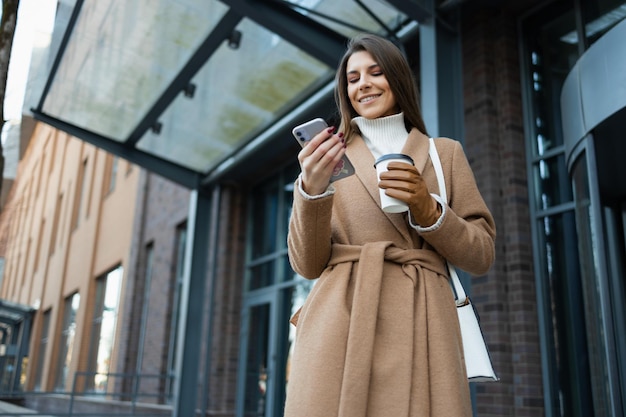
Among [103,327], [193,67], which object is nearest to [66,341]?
[103,327]

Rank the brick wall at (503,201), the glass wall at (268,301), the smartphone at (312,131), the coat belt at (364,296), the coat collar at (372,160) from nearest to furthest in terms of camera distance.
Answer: the coat belt at (364,296) < the smartphone at (312,131) < the coat collar at (372,160) < the brick wall at (503,201) < the glass wall at (268,301)

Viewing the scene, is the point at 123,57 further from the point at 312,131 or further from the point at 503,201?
the point at 312,131

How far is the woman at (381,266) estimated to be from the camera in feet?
4.60

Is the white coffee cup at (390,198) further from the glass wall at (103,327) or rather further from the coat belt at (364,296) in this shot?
the glass wall at (103,327)

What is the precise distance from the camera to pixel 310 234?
1.55m

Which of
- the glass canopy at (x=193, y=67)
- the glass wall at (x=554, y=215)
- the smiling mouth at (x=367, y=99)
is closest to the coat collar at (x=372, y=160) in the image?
the smiling mouth at (x=367, y=99)

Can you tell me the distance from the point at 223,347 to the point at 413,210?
8822 mm

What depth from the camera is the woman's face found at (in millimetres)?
1739

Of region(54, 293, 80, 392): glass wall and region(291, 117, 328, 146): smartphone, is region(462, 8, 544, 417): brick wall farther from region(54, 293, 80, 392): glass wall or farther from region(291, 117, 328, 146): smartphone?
region(54, 293, 80, 392): glass wall

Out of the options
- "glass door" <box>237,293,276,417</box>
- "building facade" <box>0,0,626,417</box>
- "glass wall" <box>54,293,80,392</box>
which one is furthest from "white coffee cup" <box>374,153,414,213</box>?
"glass wall" <box>54,293,80,392</box>

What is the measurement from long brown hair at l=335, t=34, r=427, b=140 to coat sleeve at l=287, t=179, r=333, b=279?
339 mm

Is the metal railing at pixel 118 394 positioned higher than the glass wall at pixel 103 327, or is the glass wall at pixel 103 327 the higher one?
the glass wall at pixel 103 327

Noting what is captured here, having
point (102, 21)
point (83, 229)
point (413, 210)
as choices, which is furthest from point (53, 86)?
point (83, 229)

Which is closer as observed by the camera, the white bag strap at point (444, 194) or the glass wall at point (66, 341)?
the white bag strap at point (444, 194)
